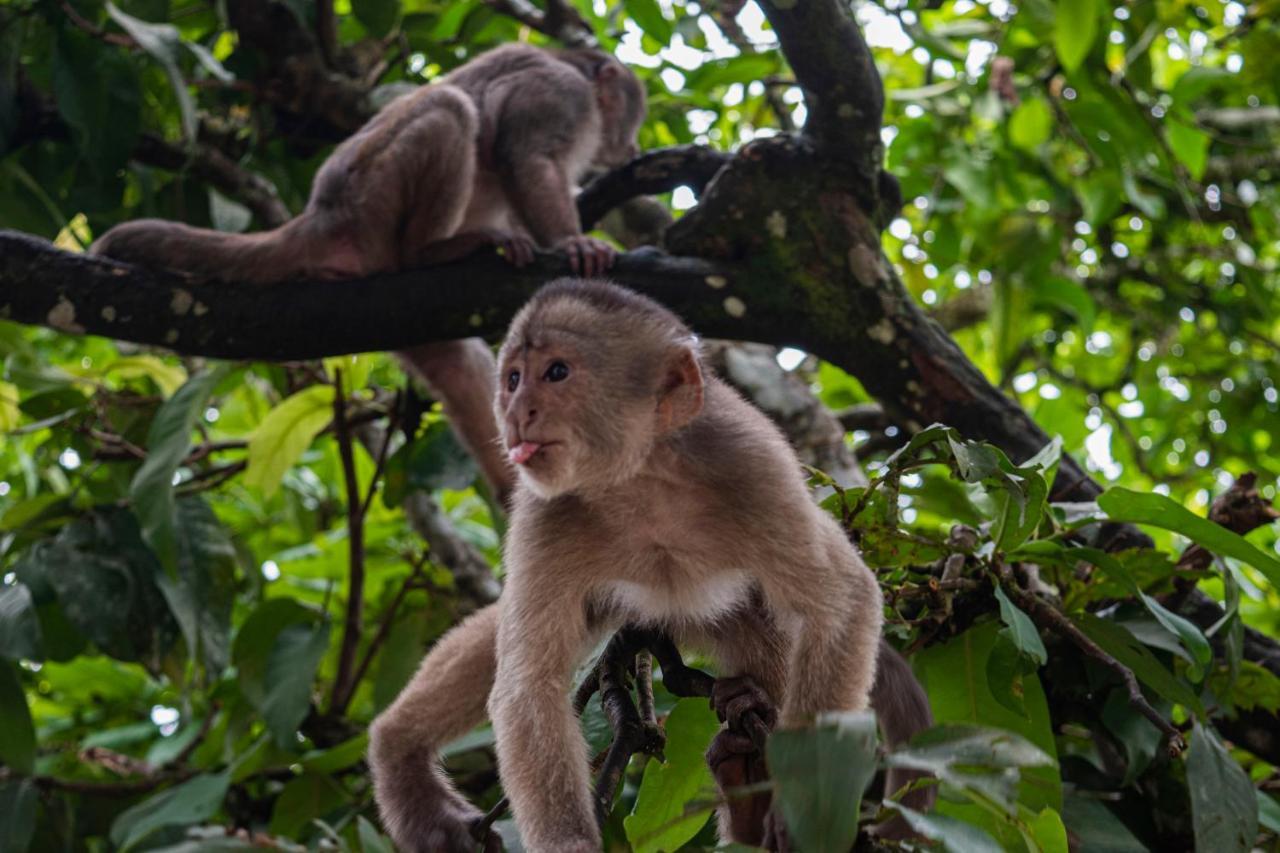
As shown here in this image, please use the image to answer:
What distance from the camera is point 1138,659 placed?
8.13ft

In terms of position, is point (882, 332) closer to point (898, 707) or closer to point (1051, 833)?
point (898, 707)

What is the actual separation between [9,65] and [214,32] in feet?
3.84

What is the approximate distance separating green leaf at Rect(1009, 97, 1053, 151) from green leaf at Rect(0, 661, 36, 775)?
4392 millimetres

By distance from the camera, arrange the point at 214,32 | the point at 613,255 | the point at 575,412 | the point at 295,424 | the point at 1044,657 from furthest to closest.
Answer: the point at 214,32 → the point at 295,424 → the point at 613,255 → the point at 575,412 → the point at 1044,657

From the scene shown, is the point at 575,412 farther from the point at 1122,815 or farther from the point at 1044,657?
the point at 1122,815

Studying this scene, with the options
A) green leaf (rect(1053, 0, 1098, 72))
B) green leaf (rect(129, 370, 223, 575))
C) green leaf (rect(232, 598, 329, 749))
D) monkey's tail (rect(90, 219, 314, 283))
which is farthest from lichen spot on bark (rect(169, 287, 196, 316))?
green leaf (rect(1053, 0, 1098, 72))

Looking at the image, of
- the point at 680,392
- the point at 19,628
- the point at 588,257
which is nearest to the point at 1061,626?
the point at 680,392

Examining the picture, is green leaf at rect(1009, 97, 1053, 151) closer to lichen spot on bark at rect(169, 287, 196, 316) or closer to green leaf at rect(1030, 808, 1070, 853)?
lichen spot on bark at rect(169, 287, 196, 316)

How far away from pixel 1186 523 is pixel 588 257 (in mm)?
1885

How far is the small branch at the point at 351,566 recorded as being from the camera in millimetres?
4238

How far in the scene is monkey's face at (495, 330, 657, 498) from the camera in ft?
8.27

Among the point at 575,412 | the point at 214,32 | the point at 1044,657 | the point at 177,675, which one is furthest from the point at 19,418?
the point at 1044,657

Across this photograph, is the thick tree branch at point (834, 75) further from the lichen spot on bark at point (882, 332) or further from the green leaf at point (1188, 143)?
the green leaf at point (1188, 143)

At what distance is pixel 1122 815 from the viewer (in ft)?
9.93
